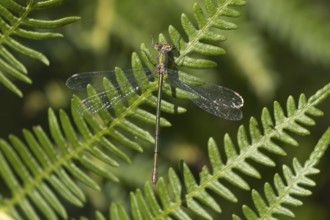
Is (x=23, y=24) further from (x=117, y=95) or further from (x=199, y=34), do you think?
(x=199, y=34)

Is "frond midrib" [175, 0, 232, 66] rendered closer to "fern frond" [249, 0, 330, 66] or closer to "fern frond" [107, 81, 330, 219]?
"fern frond" [107, 81, 330, 219]

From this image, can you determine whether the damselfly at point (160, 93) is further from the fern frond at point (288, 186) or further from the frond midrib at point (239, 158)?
the fern frond at point (288, 186)

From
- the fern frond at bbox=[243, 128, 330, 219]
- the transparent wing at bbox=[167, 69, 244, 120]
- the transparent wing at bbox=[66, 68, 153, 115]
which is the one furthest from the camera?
the transparent wing at bbox=[167, 69, 244, 120]

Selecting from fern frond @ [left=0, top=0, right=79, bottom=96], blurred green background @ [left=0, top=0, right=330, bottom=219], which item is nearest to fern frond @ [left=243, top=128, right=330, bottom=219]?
fern frond @ [left=0, top=0, right=79, bottom=96]

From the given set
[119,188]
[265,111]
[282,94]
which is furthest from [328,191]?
[265,111]

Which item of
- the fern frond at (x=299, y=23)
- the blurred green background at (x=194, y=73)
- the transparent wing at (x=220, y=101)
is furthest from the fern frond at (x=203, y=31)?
the fern frond at (x=299, y=23)

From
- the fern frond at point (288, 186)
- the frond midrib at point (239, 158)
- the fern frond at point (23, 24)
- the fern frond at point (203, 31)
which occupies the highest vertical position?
the fern frond at point (23, 24)

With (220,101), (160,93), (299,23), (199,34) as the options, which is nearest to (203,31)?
(199,34)

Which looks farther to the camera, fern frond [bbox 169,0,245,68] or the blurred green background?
the blurred green background

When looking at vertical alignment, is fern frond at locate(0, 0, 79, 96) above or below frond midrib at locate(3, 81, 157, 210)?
above
